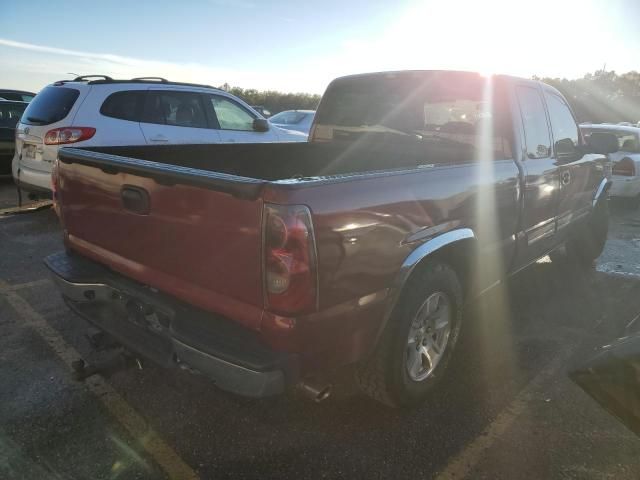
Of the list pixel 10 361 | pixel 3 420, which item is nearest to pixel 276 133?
pixel 10 361

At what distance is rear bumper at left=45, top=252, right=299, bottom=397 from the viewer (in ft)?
6.56

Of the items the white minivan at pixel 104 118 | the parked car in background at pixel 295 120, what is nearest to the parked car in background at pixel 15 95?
the parked car in background at pixel 295 120

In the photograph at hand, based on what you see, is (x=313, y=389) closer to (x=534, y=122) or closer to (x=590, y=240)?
(x=534, y=122)

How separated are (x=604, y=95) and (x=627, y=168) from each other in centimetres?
3504

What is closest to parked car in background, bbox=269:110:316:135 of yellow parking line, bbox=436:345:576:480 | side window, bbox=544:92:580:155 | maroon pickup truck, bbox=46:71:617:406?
side window, bbox=544:92:580:155

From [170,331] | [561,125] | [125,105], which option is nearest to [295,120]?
[125,105]

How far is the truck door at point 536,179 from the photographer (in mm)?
3629

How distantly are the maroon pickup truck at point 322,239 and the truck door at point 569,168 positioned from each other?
0.09 meters

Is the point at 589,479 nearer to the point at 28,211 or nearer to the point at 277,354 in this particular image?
the point at 277,354

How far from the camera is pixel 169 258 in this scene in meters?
2.37

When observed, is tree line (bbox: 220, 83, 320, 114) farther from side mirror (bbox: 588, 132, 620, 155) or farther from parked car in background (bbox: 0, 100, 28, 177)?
side mirror (bbox: 588, 132, 620, 155)

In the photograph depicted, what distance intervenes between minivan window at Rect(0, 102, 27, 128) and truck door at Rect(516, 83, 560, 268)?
9.24m

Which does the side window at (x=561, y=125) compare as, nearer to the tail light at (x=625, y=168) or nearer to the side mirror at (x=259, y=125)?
the side mirror at (x=259, y=125)

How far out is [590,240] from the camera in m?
5.50
